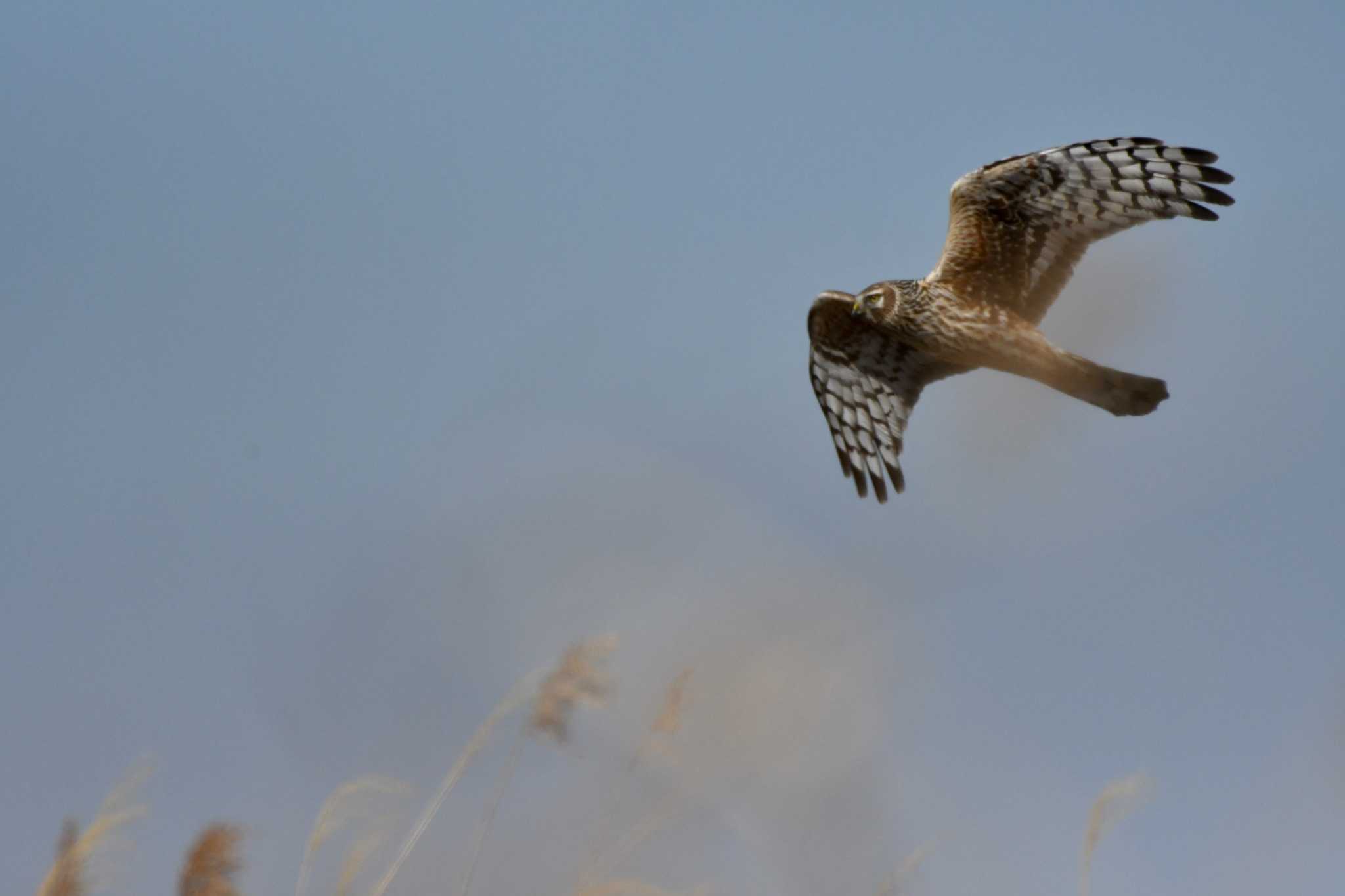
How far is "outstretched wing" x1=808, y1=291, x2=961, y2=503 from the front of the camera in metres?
8.35

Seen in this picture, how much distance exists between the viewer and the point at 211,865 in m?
4.33

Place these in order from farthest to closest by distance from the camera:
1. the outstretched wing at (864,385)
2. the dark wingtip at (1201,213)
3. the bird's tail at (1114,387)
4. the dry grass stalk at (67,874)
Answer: the outstretched wing at (864,385), the dark wingtip at (1201,213), the bird's tail at (1114,387), the dry grass stalk at (67,874)

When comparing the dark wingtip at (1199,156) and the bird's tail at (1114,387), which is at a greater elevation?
the dark wingtip at (1199,156)

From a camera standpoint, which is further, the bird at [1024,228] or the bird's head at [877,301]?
the bird's head at [877,301]

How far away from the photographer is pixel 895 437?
8.48 meters

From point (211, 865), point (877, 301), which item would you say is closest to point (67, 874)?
point (211, 865)

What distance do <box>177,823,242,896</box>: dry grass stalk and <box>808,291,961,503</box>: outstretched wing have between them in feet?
15.8

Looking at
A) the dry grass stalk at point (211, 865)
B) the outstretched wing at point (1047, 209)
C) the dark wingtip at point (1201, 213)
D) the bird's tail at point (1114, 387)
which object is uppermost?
the outstretched wing at point (1047, 209)

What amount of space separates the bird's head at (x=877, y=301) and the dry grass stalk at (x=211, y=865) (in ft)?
14.6

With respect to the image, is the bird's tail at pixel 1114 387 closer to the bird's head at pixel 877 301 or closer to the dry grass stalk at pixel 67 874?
the bird's head at pixel 877 301

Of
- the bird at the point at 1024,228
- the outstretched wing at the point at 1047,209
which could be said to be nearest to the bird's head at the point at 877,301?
the bird at the point at 1024,228

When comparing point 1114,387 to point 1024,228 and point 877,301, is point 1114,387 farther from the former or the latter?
point 877,301

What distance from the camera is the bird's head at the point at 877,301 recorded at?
7.72 meters

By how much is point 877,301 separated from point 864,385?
0.89 meters
